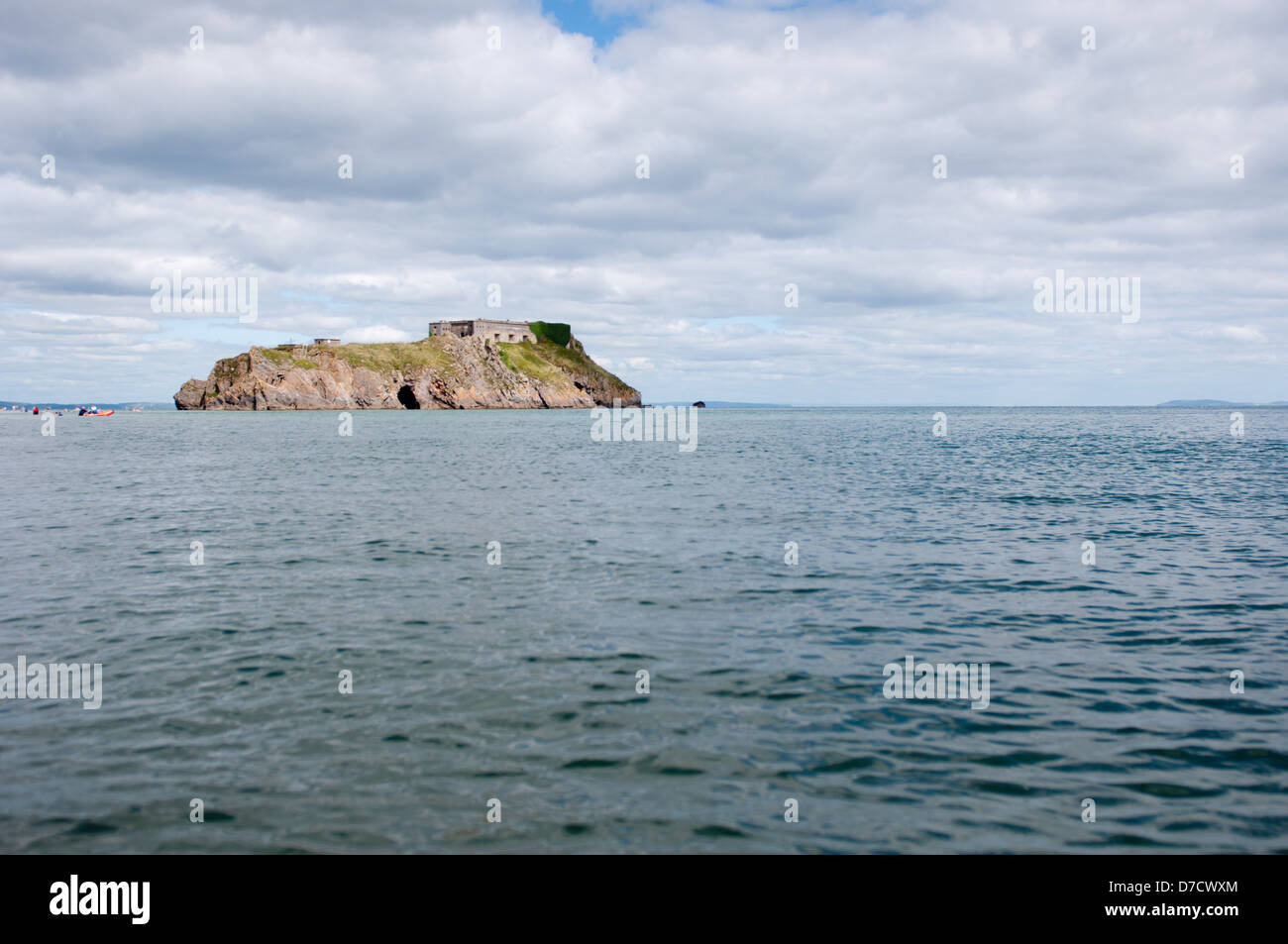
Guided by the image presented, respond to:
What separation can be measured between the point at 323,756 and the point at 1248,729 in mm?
13289

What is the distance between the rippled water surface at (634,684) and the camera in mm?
9516

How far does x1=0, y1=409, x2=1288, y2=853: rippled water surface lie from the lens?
375 inches

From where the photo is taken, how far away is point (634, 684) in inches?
559

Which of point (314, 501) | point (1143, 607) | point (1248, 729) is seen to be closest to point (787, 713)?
point (1248, 729)

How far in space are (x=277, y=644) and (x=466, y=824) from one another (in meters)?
8.84

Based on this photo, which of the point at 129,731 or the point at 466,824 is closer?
the point at 466,824

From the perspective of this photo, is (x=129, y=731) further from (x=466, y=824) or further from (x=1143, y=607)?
(x=1143, y=607)

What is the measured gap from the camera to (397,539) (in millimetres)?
29250
